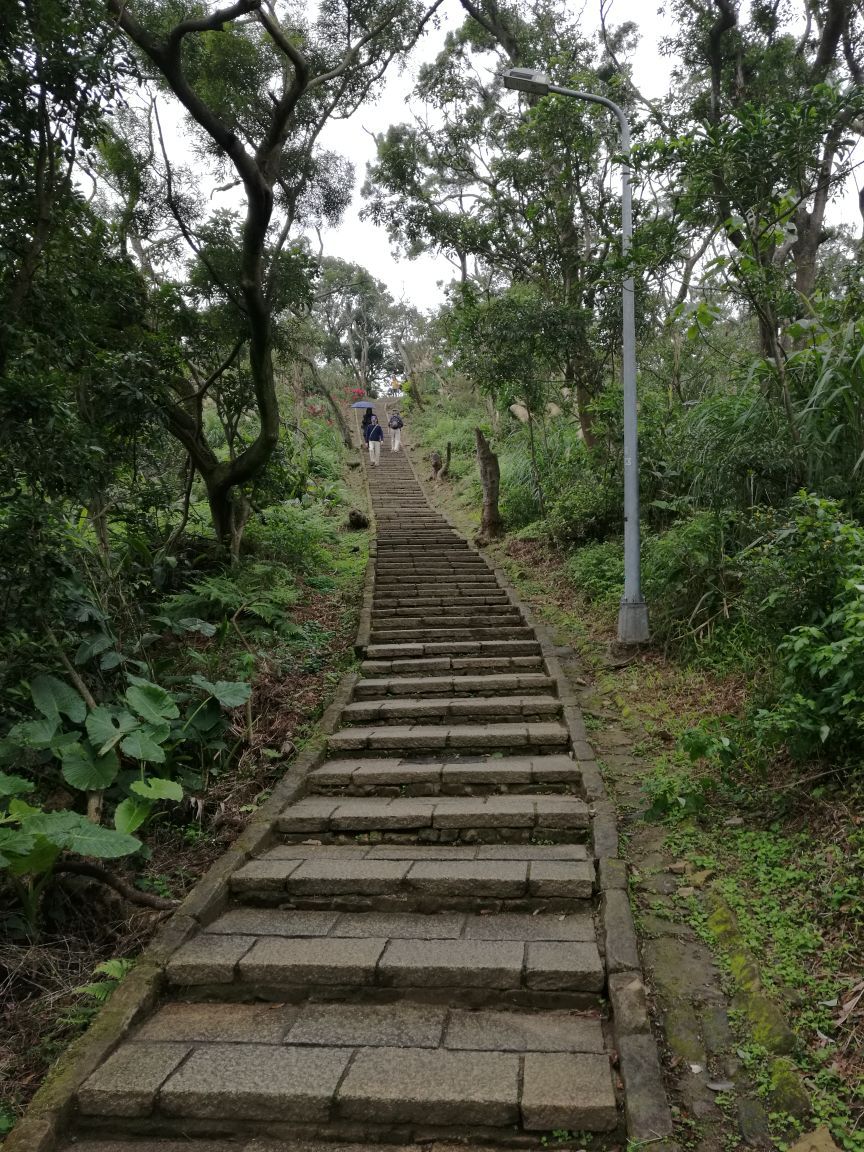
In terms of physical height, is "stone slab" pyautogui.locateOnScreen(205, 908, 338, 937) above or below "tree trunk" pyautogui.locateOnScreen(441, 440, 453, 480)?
below

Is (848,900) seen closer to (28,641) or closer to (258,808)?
(258,808)

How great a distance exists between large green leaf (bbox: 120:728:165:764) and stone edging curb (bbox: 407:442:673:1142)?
245cm

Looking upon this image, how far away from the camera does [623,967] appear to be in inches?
115

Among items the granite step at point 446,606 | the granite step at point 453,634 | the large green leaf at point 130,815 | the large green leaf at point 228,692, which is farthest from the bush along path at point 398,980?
the granite step at point 446,606

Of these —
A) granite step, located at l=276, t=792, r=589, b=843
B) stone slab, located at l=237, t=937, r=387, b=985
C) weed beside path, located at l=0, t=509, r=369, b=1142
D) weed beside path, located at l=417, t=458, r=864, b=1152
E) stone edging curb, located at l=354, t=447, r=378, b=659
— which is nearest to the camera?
weed beside path, located at l=417, t=458, r=864, b=1152

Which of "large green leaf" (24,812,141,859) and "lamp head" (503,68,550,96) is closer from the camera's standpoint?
"large green leaf" (24,812,141,859)

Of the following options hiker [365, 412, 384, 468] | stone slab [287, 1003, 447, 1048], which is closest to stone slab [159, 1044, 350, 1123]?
stone slab [287, 1003, 447, 1048]

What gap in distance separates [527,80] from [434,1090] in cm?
781

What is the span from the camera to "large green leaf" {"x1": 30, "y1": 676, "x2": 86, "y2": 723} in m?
4.05

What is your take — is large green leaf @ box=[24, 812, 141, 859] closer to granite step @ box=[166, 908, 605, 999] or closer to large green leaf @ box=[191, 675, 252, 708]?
granite step @ box=[166, 908, 605, 999]

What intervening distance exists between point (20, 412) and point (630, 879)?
13.6 ft

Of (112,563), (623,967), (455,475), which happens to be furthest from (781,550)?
(455,475)

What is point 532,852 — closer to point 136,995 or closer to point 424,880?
point 424,880

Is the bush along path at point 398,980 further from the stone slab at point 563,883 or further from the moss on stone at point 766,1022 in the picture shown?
the moss on stone at point 766,1022
